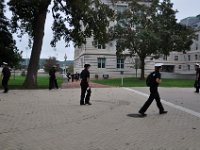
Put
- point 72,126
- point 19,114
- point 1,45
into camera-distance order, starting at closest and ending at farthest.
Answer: point 72,126, point 19,114, point 1,45

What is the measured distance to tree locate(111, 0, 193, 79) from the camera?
4675 cm

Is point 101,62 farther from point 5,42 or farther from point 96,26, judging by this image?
point 96,26

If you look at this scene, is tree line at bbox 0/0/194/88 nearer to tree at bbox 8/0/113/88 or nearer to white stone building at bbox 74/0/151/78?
tree at bbox 8/0/113/88

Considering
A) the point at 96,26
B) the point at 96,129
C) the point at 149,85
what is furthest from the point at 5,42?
the point at 96,129

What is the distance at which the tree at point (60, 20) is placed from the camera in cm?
2827

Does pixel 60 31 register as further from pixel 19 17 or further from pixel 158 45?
pixel 158 45

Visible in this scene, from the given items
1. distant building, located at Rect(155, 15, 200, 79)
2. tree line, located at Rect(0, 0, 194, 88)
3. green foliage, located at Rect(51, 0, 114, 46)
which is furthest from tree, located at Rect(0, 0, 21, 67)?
distant building, located at Rect(155, 15, 200, 79)

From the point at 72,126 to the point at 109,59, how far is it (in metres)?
58.3

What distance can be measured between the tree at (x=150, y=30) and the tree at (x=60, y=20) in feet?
52.3

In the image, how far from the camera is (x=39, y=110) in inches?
531

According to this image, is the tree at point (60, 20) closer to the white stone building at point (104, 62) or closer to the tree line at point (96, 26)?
the tree line at point (96, 26)

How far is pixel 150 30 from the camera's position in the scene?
47031mm

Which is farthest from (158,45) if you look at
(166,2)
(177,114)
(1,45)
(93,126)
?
(93,126)

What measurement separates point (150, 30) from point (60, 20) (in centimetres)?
1791
